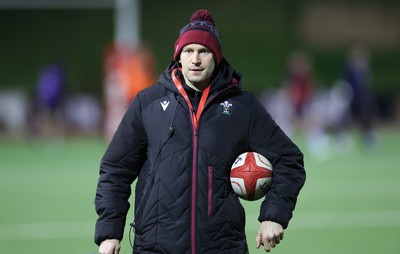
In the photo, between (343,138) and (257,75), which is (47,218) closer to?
(343,138)

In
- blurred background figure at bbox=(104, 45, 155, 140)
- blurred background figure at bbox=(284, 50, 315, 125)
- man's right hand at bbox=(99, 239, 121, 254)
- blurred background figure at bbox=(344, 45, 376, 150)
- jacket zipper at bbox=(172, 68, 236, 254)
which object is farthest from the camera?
blurred background figure at bbox=(104, 45, 155, 140)

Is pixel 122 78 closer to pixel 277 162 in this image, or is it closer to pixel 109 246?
pixel 277 162

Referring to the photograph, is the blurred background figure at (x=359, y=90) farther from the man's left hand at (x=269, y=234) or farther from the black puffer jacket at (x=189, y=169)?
the man's left hand at (x=269, y=234)

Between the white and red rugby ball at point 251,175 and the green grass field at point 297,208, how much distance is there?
6.18 feet

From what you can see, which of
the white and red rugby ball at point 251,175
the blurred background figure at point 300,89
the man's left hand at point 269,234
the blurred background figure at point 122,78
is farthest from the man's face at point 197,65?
the blurred background figure at point 122,78

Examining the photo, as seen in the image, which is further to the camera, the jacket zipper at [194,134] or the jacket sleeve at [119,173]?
the jacket sleeve at [119,173]

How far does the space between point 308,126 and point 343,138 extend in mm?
2451

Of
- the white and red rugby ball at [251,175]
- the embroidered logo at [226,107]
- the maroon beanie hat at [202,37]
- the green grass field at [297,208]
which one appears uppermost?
the maroon beanie hat at [202,37]

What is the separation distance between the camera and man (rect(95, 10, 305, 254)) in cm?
462

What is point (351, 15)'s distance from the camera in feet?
96.7

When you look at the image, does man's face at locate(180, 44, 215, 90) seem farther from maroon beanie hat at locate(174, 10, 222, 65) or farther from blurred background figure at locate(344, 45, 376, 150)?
blurred background figure at locate(344, 45, 376, 150)

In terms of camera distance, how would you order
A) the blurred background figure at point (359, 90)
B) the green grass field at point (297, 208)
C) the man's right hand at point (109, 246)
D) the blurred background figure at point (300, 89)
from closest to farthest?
the man's right hand at point (109, 246), the green grass field at point (297, 208), the blurred background figure at point (359, 90), the blurred background figure at point (300, 89)

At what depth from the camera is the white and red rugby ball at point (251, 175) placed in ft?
15.5

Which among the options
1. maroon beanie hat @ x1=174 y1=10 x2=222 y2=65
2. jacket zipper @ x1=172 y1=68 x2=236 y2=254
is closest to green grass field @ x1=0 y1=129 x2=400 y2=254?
jacket zipper @ x1=172 y1=68 x2=236 y2=254
